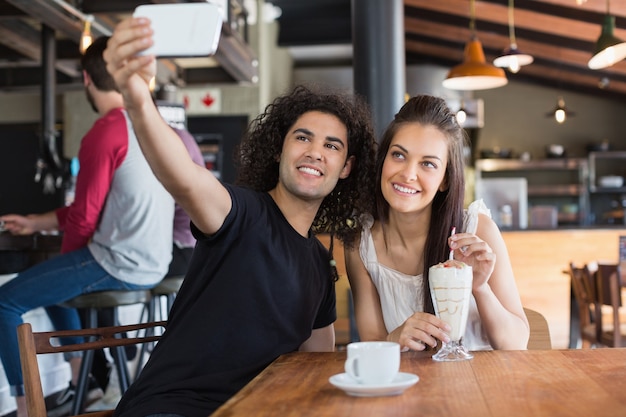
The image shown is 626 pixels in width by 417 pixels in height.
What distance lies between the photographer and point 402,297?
1986 mm

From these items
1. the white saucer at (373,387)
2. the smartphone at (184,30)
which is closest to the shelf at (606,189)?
the white saucer at (373,387)

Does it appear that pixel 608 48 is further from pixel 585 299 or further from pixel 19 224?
pixel 19 224

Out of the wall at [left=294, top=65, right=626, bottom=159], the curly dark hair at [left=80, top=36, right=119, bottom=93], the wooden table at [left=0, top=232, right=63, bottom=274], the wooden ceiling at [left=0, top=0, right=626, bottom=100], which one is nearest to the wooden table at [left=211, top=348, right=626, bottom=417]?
the curly dark hair at [left=80, top=36, right=119, bottom=93]

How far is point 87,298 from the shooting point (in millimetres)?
2980

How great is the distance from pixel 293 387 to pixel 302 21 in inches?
378

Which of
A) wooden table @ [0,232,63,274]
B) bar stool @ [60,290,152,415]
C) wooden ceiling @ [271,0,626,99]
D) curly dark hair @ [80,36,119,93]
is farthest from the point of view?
wooden ceiling @ [271,0,626,99]

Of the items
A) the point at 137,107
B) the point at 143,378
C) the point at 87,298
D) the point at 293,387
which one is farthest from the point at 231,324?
the point at 87,298

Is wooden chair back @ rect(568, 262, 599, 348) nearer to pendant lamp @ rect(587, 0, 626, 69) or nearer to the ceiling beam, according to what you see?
pendant lamp @ rect(587, 0, 626, 69)

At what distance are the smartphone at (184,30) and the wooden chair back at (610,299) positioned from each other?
3673 mm

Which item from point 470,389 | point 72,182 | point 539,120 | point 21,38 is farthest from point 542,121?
point 470,389

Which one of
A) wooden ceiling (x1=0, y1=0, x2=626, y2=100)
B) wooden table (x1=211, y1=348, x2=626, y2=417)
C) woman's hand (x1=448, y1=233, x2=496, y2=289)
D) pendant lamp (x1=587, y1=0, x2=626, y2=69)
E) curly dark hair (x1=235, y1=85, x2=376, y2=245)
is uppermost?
wooden ceiling (x1=0, y1=0, x2=626, y2=100)

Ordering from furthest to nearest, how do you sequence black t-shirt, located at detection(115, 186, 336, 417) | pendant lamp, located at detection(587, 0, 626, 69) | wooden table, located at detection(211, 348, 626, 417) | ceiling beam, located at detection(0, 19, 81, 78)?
1. ceiling beam, located at detection(0, 19, 81, 78)
2. pendant lamp, located at detection(587, 0, 626, 69)
3. black t-shirt, located at detection(115, 186, 336, 417)
4. wooden table, located at detection(211, 348, 626, 417)

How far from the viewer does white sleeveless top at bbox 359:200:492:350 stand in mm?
1983

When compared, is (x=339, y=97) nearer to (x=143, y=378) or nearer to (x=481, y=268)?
(x=481, y=268)
